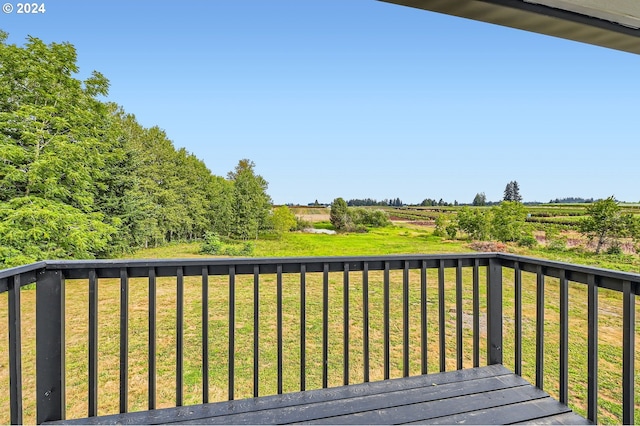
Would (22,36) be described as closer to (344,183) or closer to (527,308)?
(344,183)

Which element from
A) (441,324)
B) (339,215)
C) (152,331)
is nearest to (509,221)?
(339,215)

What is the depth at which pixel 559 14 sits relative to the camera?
1312mm

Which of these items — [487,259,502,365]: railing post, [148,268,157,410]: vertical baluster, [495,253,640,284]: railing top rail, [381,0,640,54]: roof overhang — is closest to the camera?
[381,0,640,54]: roof overhang

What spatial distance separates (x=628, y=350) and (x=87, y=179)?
18.1ft

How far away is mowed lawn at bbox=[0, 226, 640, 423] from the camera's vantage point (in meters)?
2.96

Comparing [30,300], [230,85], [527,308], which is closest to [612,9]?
[527,308]

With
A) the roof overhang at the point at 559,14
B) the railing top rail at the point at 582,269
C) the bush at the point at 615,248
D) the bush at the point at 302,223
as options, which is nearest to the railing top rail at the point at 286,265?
the railing top rail at the point at 582,269

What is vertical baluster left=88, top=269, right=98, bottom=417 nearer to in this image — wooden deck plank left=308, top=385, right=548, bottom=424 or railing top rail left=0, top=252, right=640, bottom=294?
railing top rail left=0, top=252, right=640, bottom=294

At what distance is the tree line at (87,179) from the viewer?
Answer: 4145 mm

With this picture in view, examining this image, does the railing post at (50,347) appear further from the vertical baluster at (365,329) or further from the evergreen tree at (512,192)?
the evergreen tree at (512,192)

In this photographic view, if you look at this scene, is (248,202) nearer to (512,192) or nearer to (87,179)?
(87,179)

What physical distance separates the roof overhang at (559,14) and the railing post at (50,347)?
191 cm

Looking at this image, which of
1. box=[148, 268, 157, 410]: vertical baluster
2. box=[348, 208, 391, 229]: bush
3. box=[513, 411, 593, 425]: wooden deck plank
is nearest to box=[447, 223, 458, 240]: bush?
box=[348, 208, 391, 229]: bush

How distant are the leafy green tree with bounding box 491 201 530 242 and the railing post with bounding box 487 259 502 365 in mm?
2873
